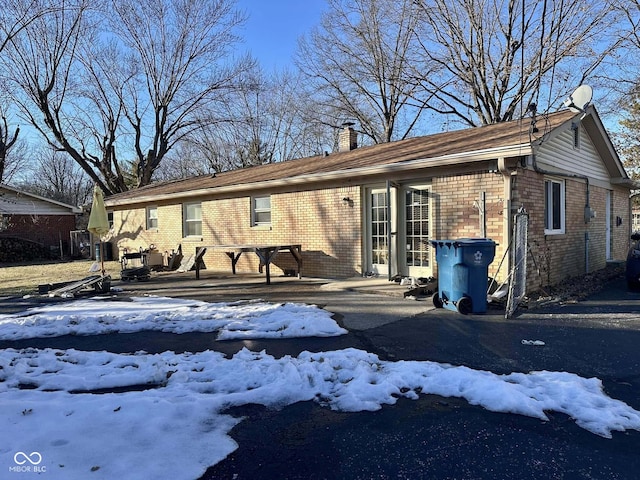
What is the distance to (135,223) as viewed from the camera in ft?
60.1

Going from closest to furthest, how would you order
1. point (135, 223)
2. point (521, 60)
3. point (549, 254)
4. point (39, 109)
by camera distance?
point (549, 254) → point (135, 223) → point (521, 60) → point (39, 109)

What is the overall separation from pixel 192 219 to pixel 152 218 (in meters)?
3.02

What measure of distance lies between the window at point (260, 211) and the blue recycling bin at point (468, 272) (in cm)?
693

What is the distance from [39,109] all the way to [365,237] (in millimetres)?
22164

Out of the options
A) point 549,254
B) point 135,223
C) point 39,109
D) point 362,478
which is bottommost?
point 362,478

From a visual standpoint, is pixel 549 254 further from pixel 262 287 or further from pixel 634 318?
pixel 262 287

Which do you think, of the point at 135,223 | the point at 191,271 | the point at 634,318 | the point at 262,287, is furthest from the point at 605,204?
the point at 135,223

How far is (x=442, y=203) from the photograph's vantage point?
9.07 meters

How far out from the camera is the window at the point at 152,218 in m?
17.4

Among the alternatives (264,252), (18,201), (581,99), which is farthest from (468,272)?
(18,201)

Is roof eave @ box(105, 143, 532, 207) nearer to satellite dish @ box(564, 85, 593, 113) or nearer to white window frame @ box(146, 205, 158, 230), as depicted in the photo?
white window frame @ box(146, 205, 158, 230)

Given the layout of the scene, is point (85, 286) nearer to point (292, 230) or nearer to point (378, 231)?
point (292, 230)

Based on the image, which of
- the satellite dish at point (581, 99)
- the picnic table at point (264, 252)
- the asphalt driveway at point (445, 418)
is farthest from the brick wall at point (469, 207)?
the picnic table at point (264, 252)

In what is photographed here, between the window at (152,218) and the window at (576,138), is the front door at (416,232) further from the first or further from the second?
the window at (152,218)
